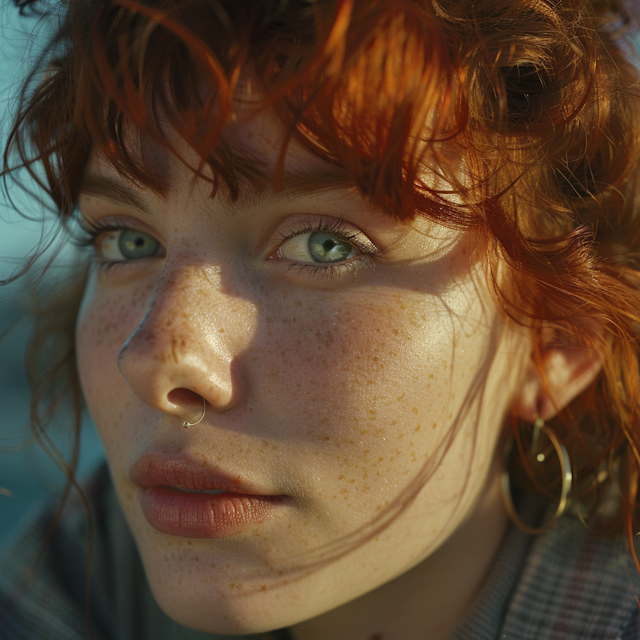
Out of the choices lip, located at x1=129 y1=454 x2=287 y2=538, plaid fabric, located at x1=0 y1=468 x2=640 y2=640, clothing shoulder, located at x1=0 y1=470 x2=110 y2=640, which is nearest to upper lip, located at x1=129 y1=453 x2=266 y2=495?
lip, located at x1=129 y1=454 x2=287 y2=538

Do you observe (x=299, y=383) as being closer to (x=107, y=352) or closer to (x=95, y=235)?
(x=107, y=352)

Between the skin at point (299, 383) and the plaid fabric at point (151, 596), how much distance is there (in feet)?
0.96

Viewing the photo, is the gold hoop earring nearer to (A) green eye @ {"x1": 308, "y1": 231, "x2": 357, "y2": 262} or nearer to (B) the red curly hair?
(B) the red curly hair

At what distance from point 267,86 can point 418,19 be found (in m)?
0.22

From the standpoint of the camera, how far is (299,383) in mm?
953

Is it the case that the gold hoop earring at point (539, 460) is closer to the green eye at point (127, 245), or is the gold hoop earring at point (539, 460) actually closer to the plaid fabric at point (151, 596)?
the plaid fabric at point (151, 596)

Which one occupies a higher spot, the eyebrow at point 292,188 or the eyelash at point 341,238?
the eyebrow at point 292,188

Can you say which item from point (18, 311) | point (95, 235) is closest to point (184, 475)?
point (95, 235)

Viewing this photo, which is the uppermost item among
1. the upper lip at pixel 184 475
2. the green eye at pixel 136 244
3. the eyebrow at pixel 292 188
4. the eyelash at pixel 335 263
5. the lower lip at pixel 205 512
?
the green eye at pixel 136 244

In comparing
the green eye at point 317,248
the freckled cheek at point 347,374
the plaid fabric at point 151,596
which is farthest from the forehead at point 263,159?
the plaid fabric at point 151,596

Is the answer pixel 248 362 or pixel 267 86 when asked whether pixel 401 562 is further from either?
pixel 267 86

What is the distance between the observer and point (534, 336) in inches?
46.1

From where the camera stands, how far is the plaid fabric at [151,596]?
3.88 ft

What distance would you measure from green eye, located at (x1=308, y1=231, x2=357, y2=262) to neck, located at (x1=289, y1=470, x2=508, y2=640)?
0.57m
